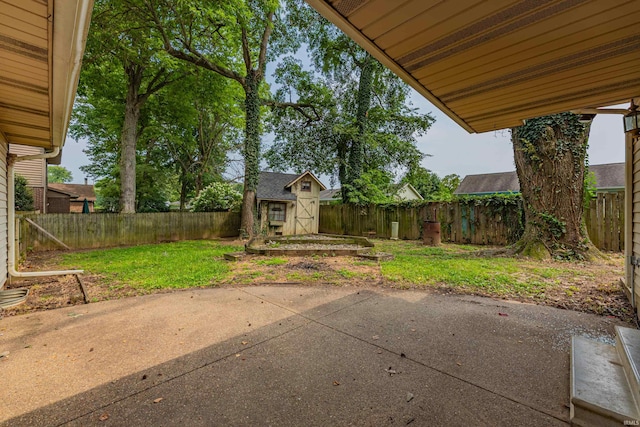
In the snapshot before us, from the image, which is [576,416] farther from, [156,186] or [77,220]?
[156,186]

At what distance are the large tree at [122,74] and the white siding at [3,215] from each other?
6267 mm

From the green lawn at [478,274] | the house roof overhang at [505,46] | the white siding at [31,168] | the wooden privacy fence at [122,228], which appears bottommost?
the green lawn at [478,274]

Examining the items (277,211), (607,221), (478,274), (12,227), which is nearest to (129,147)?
(277,211)

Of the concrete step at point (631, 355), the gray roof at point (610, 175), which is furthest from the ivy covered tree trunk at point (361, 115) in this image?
the gray roof at point (610, 175)

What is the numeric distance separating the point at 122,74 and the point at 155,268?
40.3 feet

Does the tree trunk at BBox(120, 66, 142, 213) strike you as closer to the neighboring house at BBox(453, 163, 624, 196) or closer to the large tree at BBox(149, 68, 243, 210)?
the large tree at BBox(149, 68, 243, 210)

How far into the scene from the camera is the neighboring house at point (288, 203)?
14188 mm

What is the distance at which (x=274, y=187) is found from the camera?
14672 mm

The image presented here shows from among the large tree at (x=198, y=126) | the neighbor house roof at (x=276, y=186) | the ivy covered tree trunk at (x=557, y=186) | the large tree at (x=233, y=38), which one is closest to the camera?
the ivy covered tree trunk at (x=557, y=186)

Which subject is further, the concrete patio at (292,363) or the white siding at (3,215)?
the white siding at (3,215)

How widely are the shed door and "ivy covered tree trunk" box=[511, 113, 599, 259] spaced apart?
34.0 ft

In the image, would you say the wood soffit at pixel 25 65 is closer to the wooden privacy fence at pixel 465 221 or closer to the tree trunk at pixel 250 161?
the tree trunk at pixel 250 161

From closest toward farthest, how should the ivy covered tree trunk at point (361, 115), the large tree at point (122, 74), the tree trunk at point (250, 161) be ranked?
the large tree at point (122, 74)
the tree trunk at point (250, 161)
the ivy covered tree trunk at point (361, 115)

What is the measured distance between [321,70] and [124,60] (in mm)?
10697
